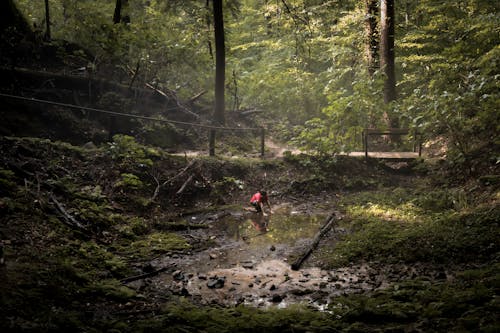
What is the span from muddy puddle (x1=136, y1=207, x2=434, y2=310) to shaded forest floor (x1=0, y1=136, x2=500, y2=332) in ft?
0.11

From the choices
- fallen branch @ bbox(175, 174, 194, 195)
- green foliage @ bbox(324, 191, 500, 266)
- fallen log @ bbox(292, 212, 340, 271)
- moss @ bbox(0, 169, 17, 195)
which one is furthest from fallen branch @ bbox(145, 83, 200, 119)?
moss @ bbox(0, 169, 17, 195)

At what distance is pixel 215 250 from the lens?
25.5ft

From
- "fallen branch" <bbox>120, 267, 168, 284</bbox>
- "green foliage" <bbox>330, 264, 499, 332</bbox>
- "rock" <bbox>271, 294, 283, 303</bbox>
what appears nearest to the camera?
"green foliage" <bbox>330, 264, 499, 332</bbox>

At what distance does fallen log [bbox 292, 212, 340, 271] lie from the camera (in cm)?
682

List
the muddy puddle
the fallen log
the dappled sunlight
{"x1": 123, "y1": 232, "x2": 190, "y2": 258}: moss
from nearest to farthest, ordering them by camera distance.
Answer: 1. the muddy puddle
2. the fallen log
3. {"x1": 123, "y1": 232, "x2": 190, "y2": 258}: moss
4. the dappled sunlight

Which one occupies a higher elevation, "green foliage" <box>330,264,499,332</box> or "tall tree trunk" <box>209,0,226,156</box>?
"tall tree trunk" <box>209,0,226,156</box>

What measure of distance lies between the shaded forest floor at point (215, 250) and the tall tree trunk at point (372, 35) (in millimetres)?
6789

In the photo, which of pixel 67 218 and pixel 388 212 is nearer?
pixel 67 218

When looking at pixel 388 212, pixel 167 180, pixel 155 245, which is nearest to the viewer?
pixel 155 245

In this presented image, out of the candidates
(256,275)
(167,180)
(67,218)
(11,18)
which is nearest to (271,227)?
(256,275)

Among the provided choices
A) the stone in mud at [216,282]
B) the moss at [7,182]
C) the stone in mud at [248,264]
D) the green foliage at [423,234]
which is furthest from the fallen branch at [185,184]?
the green foliage at [423,234]

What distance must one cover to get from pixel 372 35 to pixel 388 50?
1.74 metres

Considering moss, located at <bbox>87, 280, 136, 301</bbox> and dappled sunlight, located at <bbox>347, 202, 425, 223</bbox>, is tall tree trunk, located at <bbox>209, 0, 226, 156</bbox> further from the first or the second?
moss, located at <bbox>87, 280, 136, 301</bbox>

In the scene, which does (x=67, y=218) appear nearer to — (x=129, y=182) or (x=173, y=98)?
(x=129, y=182)
